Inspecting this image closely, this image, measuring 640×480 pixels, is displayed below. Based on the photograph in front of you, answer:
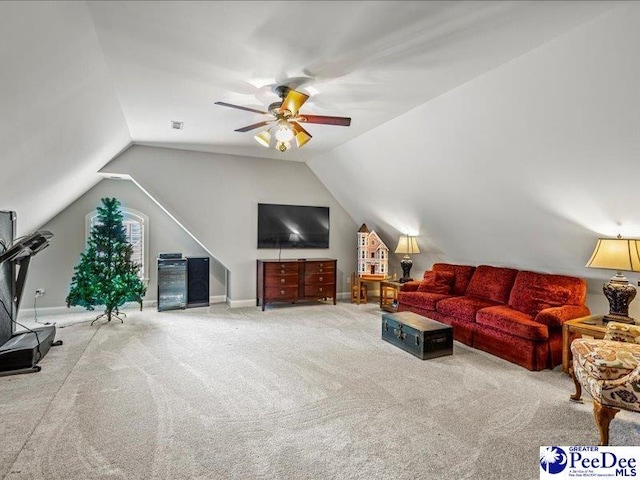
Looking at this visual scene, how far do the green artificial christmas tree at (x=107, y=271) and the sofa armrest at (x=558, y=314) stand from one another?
5206 millimetres

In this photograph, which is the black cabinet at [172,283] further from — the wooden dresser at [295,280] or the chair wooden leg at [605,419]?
the chair wooden leg at [605,419]

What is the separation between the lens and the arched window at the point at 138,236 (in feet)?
18.7

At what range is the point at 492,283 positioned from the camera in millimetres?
4523

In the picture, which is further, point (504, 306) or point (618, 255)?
point (504, 306)

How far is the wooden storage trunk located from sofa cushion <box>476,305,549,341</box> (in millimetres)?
482

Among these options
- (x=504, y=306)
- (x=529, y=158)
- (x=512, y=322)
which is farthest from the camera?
(x=504, y=306)

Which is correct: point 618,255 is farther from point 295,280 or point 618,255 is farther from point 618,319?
point 295,280

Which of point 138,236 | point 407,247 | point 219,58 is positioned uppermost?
point 219,58

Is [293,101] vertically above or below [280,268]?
above

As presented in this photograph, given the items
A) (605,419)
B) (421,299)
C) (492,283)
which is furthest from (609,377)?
(421,299)

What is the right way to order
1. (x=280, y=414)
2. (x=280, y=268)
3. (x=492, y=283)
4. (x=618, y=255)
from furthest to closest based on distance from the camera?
(x=280, y=268) < (x=492, y=283) < (x=618, y=255) < (x=280, y=414)

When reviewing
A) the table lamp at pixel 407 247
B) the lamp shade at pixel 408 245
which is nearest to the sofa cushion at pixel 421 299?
the table lamp at pixel 407 247

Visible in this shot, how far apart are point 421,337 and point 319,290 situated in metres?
2.67

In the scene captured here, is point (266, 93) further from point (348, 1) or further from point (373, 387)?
point (373, 387)
